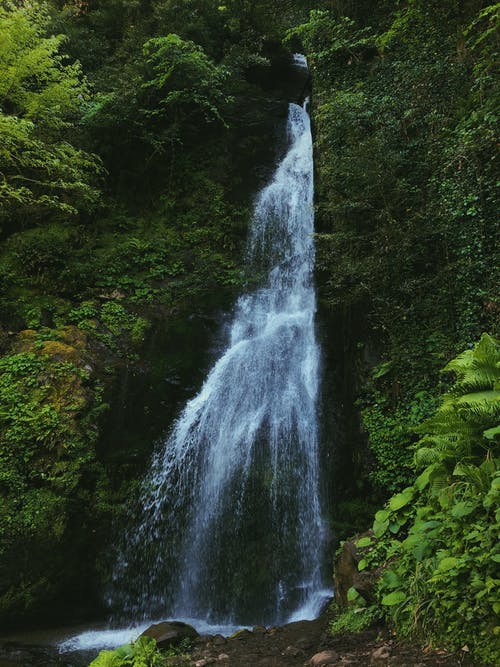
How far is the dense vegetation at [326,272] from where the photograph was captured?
3336 mm

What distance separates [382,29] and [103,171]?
9.14 meters

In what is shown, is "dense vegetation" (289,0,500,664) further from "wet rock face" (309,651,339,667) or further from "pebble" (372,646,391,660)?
"wet rock face" (309,651,339,667)

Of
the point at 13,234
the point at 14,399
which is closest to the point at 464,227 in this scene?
the point at 14,399

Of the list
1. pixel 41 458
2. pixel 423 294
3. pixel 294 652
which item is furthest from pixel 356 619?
pixel 41 458

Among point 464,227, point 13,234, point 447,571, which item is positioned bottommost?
point 447,571

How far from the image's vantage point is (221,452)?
7570 mm

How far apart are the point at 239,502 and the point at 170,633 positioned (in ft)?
8.18

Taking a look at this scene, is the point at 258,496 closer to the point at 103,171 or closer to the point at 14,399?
the point at 14,399

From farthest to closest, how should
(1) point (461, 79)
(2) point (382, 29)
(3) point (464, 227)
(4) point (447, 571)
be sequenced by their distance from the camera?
(2) point (382, 29) → (1) point (461, 79) → (3) point (464, 227) → (4) point (447, 571)

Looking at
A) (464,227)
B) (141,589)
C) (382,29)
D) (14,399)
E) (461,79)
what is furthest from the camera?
(382,29)

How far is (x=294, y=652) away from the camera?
12.4 feet

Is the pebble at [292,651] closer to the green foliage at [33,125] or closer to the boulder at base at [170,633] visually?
the boulder at base at [170,633]

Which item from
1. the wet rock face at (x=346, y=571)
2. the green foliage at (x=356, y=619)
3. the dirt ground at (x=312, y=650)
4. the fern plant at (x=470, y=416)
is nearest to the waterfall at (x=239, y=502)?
the dirt ground at (x=312, y=650)

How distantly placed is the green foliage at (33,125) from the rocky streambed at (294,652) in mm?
7834
